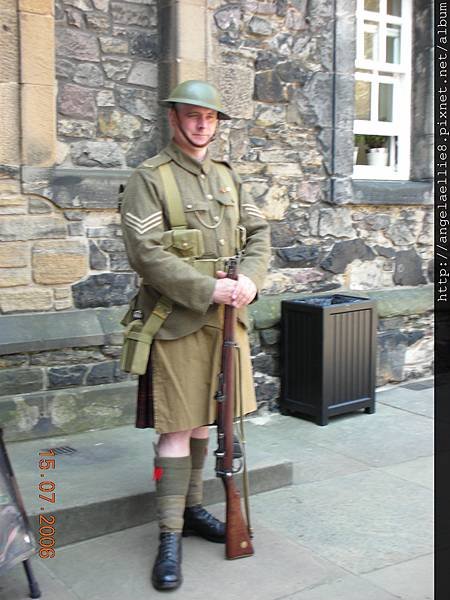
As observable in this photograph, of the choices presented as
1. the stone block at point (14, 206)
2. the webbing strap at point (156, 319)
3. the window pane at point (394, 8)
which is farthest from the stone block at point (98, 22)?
the window pane at point (394, 8)

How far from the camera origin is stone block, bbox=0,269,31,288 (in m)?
4.85

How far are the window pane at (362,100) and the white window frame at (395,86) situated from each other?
0.04 metres

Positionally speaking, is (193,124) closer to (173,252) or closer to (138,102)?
(173,252)

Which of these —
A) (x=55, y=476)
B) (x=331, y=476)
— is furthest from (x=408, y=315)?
(x=55, y=476)

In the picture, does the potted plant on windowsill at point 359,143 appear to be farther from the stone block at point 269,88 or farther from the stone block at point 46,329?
the stone block at point 46,329

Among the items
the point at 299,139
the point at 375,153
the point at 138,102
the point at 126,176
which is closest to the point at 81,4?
the point at 138,102

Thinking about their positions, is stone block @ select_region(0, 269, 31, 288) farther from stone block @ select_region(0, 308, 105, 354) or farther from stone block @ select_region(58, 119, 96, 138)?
stone block @ select_region(58, 119, 96, 138)

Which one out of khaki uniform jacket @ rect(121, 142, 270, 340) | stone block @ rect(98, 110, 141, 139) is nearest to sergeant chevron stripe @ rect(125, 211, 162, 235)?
khaki uniform jacket @ rect(121, 142, 270, 340)

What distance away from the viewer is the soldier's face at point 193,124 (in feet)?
11.2

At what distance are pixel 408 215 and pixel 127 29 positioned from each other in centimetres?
295

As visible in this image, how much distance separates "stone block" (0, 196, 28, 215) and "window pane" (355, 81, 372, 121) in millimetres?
3260

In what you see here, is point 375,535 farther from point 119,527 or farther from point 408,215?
point 408,215

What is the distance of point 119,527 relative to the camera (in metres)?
3.87

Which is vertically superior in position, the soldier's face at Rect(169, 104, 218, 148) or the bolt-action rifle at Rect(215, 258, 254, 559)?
the soldier's face at Rect(169, 104, 218, 148)
